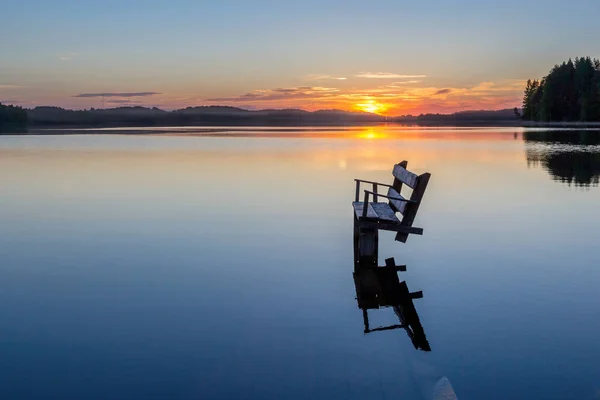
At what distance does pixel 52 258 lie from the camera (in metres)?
16.5

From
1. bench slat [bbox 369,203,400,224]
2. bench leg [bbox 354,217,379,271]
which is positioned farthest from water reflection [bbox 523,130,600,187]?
bench leg [bbox 354,217,379,271]

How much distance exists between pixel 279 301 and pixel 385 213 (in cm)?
448

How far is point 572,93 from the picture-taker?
159500mm

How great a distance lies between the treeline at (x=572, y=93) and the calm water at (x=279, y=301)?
450ft

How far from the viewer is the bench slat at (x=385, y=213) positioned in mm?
14633

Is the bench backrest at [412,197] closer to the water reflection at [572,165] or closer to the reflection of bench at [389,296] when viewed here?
the reflection of bench at [389,296]

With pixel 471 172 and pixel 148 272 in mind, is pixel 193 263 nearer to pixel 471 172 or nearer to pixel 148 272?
pixel 148 272

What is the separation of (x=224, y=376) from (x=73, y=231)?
13248mm

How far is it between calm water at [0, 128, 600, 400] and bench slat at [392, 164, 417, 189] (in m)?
2.18

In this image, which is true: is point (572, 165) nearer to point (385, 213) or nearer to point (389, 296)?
point (385, 213)

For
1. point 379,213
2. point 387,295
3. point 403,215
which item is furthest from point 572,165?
point 387,295

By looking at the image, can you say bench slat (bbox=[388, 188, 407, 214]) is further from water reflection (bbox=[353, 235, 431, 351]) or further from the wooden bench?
water reflection (bbox=[353, 235, 431, 351])

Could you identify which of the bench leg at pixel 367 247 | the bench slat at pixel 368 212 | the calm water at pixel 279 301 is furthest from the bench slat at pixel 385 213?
the calm water at pixel 279 301

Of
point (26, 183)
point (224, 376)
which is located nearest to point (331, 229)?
point (224, 376)
